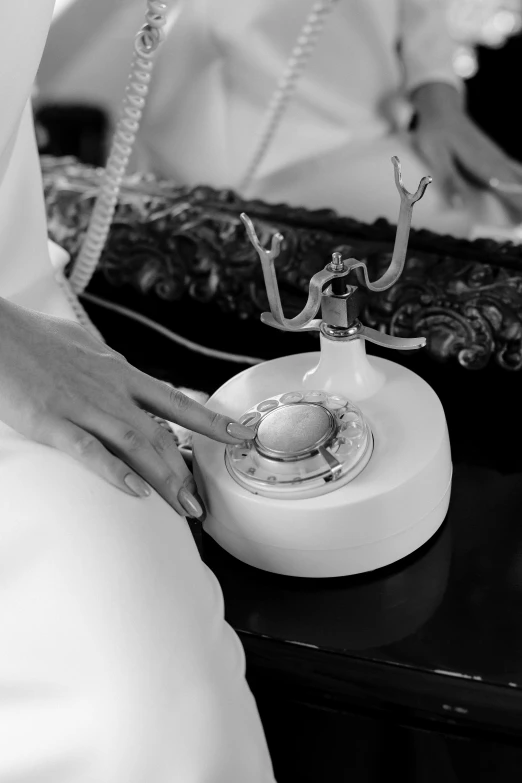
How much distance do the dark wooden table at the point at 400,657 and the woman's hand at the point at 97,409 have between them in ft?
0.33

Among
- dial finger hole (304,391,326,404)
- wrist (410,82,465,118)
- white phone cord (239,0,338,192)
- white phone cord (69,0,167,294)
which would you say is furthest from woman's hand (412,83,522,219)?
dial finger hole (304,391,326,404)

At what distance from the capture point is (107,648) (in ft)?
1.57

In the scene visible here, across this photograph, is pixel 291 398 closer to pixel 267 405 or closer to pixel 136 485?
pixel 267 405

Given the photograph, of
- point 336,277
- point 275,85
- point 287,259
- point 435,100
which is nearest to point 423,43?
point 435,100

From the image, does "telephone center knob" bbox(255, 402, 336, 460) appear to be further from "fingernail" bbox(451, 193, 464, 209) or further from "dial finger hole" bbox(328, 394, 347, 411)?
"fingernail" bbox(451, 193, 464, 209)

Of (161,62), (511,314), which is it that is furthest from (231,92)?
(511,314)

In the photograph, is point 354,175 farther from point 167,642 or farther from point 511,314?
point 167,642

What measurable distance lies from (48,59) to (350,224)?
1.77 feet

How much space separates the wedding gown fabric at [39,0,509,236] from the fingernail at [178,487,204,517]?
Answer: 520mm

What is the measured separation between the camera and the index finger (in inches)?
23.1

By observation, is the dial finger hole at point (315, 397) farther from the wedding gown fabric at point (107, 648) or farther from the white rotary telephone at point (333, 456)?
the wedding gown fabric at point (107, 648)

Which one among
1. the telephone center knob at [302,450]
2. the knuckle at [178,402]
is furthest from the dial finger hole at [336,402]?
the knuckle at [178,402]

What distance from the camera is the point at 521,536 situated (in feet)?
2.09

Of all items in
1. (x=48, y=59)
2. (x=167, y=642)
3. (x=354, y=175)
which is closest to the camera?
(x=167, y=642)
